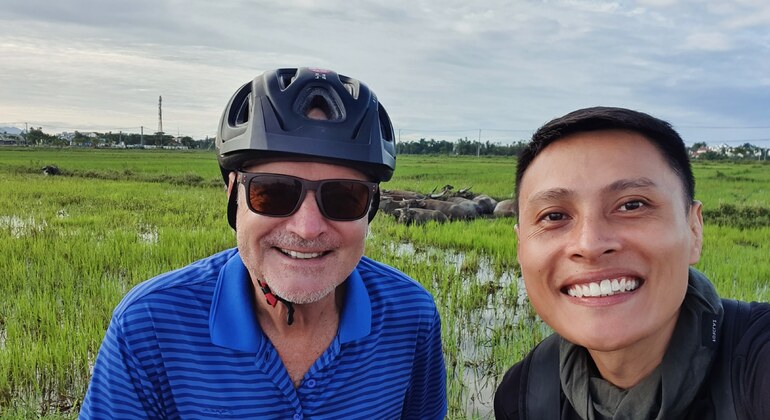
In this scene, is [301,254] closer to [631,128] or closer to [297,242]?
[297,242]

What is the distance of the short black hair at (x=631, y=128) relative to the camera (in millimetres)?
1347

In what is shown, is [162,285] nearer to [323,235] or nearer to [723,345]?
[323,235]

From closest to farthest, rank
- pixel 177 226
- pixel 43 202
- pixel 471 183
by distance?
pixel 177 226 → pixel 43 202 → pixel 471 183

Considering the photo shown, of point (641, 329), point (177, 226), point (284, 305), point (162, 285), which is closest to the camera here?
point (641, 329)

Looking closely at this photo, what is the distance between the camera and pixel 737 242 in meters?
7.82

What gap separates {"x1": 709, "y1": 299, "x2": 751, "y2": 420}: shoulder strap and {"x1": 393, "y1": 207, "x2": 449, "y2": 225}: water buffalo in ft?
27.6

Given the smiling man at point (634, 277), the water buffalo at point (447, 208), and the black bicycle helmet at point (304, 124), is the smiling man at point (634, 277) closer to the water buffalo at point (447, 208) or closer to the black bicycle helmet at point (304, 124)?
the black bicycle helmet at point (304, 124)

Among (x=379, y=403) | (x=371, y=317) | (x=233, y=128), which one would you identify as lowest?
(x=379, y=403)

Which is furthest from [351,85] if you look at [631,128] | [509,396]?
[509,396]

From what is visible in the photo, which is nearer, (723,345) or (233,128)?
(723,345)

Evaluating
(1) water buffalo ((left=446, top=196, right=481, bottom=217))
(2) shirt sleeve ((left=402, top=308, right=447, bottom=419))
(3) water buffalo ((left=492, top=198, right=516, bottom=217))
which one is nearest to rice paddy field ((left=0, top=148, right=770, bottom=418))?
(3) water buffalo ((left=492, top=198, right=516, bottom=217))

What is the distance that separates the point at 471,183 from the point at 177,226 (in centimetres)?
1126

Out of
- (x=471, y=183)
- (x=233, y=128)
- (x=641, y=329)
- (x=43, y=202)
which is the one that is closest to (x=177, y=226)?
(x=43, y=202)

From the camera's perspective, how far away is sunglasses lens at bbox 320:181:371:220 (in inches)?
59.7
